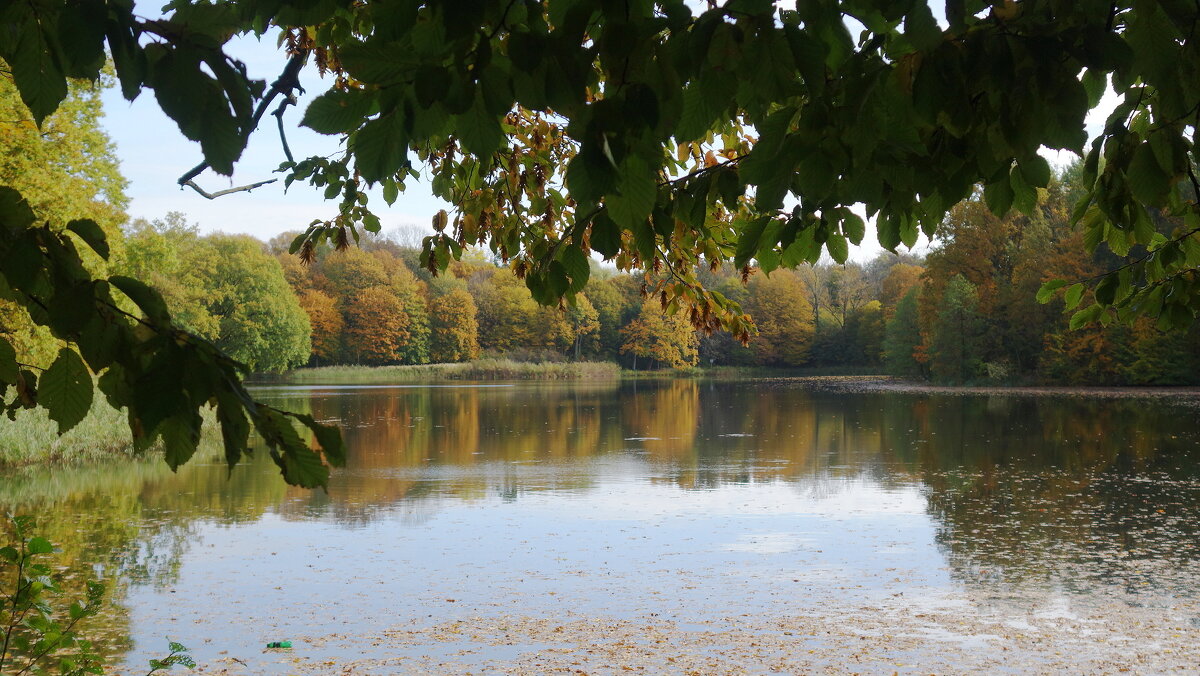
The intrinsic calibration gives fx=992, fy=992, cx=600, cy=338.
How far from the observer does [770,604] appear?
7.41 meters

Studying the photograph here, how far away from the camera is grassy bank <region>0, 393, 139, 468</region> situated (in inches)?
586

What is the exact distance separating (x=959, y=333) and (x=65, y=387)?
4171 centimetres

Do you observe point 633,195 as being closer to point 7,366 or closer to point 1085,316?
point 7,366

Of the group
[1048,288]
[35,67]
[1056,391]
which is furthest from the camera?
[1056,391]

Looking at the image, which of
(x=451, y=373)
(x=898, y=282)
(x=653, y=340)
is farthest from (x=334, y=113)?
(x=653, y=340)

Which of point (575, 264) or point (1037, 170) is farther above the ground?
point (1037, 170)

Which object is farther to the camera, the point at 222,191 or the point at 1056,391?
the point at 1056,391

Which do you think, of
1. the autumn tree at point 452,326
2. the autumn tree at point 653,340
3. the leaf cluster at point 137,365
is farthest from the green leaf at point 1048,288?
the autumn tree at point 653,340

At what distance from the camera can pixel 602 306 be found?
2702 inches

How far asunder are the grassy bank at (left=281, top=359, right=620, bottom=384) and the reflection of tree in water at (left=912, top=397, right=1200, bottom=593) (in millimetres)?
34233

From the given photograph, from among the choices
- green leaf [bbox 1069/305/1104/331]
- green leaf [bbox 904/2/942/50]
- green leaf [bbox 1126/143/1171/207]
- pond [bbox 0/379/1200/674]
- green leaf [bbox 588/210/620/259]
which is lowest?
pond [bbox 0/379/1200/674]

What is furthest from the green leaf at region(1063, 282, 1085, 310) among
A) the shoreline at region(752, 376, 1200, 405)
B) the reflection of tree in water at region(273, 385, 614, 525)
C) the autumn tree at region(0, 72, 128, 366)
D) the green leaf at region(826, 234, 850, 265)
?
the shoreline at region(752, 376, 1200, 405)

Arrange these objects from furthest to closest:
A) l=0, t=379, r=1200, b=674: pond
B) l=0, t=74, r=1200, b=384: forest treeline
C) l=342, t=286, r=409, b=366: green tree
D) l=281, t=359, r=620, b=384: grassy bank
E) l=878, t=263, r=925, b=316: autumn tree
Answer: l=878, t=263, r=925, b=316: autumn tree, l=342, t=286, r=409, b=366: green tree, l=281, t=359, r=620, b=384: grassy bank, l=0, t=74, r=1200, b=384: forest treeline, l=0, t=379, r=1200, b=674: pond

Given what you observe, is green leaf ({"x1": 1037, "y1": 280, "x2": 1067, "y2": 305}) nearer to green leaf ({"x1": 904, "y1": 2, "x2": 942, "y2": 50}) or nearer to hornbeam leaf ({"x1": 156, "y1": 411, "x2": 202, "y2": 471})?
green leaf ({"x1": 904, "y1": 2, "x2": 942, "y2": 50})
